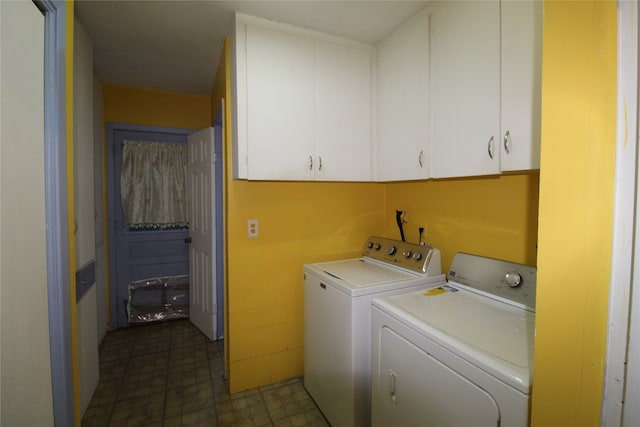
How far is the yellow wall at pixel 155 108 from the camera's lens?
300 cm

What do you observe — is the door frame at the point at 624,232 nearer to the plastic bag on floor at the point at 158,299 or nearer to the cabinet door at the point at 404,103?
the cabinet door at the point at 404,103

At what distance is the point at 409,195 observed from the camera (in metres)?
2.23

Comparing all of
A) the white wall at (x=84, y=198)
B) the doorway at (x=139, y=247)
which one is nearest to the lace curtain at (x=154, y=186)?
the doorway at (x=139, y=247)

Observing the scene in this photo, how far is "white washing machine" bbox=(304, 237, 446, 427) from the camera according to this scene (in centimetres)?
154

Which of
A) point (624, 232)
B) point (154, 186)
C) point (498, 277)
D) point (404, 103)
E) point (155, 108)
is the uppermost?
point (155, 108)

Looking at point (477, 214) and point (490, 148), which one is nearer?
point (490, 148)

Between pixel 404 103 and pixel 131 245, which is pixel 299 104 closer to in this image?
pixel 404 103

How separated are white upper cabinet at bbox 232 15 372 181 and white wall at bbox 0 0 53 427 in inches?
34.5

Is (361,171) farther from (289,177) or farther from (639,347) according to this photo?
(639,347)

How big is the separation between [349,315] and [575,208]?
1.16 meters

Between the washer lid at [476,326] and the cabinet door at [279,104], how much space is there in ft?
3.19

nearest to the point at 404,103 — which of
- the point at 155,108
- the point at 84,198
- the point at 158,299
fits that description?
the point at 84,198

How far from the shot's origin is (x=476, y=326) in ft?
3.85

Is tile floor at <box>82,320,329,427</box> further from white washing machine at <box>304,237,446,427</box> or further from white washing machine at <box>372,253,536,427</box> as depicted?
white washing machine at <box>372,253,536,427</box>
